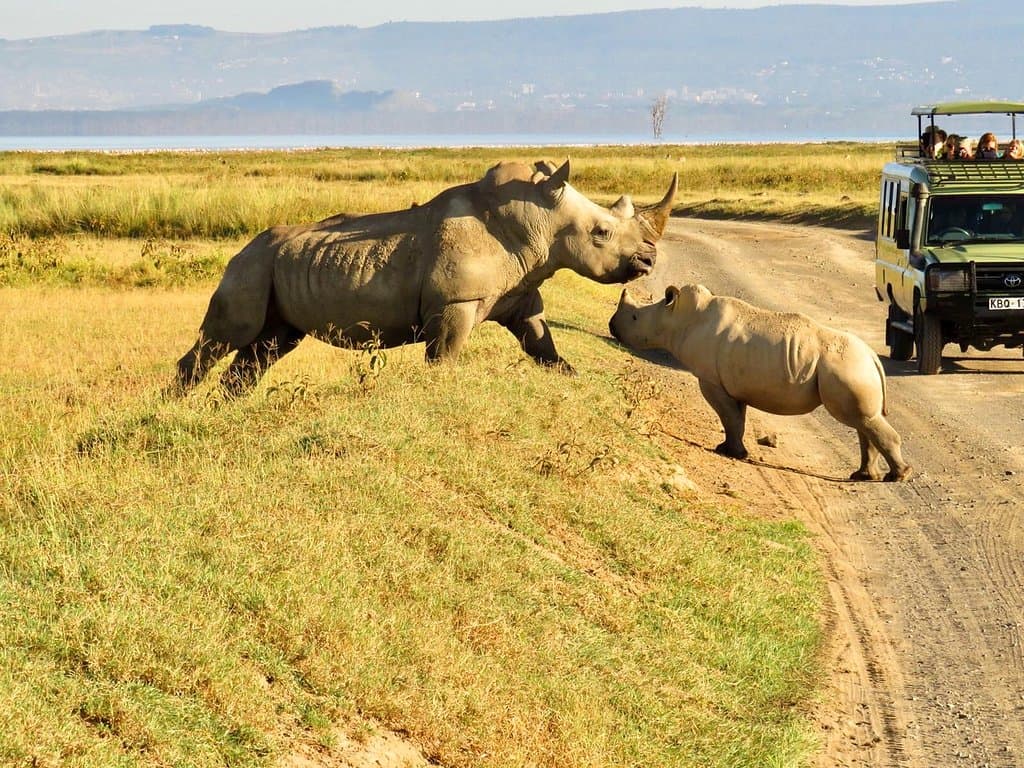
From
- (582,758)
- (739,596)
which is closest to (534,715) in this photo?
(582,758)

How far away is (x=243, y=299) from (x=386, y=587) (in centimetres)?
548

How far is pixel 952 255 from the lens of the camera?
16328mm

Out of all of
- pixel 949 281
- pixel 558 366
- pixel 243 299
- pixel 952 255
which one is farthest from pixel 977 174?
pixel 243 299

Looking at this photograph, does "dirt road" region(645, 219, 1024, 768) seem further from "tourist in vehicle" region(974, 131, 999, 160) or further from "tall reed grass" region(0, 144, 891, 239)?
"tall reed grass" region(0, 144, 891, 239)

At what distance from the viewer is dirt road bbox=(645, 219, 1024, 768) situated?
6762 mm

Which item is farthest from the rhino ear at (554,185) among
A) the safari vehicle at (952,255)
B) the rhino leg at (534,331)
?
the safari vehicle at (952,255)

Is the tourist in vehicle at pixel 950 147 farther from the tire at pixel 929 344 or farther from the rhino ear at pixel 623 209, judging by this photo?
the rhino ear at pixel 623 209

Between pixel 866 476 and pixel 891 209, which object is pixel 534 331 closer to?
pixel 866 476

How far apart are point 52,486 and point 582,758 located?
9.36ft

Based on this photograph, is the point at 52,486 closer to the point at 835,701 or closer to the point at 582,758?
the point at 582,758

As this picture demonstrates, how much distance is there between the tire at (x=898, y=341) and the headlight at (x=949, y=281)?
4.29 ft

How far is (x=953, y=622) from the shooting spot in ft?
26.5

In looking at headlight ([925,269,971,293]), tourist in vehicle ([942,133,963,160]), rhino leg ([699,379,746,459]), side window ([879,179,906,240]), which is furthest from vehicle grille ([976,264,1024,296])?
rhino leg ([699,379,746,459])

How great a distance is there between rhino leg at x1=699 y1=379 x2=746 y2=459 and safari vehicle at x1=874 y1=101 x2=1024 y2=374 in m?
5.03
